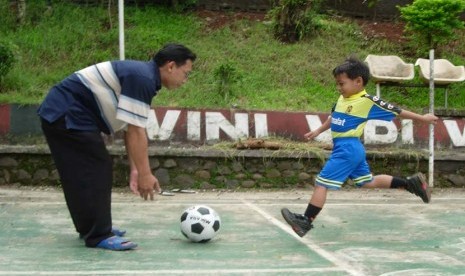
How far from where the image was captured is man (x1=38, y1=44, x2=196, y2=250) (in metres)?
4.57

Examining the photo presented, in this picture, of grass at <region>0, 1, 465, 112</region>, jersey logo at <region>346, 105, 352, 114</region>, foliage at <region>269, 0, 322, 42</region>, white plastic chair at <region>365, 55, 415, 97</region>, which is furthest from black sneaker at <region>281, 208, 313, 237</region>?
foliage at <region>269, 0, 322, 42</region>

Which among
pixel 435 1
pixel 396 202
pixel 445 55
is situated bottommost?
pixel 396 202

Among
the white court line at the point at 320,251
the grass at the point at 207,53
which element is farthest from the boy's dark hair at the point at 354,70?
the grass at the point at 207,53

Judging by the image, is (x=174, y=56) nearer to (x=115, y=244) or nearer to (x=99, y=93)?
(x=99, y=93)

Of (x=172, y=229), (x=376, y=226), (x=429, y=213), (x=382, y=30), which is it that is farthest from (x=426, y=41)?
(x=172, y=229)

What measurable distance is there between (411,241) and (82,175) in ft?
8.62

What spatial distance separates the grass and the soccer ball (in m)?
Answer: 5.08

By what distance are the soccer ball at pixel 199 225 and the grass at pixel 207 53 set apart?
16.7 feet

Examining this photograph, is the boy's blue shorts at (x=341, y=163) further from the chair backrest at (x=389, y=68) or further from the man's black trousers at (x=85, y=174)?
the chair backrest at (x=389, y=68)

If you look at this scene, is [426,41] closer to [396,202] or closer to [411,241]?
[396,202]

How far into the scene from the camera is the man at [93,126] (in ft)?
15.0

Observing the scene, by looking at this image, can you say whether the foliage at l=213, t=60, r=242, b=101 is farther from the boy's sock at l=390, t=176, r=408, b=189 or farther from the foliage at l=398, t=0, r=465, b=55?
the boy's sock at l=390, t=176, r=408, b=189

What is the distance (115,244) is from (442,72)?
302 inches

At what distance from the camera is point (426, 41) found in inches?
474
